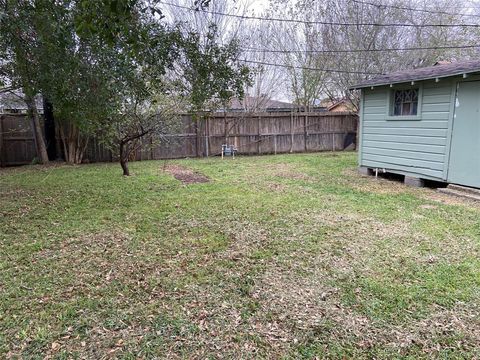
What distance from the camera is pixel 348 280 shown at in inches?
114

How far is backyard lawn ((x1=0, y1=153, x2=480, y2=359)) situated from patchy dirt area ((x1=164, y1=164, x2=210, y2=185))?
1606 millimetres

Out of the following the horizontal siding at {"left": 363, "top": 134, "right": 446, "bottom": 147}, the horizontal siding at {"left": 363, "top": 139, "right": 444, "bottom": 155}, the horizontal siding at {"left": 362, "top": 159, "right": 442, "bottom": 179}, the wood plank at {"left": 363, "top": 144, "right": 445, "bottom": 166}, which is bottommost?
the horizontal siding at {"left": 362, "top": 159, "right": 442, "bottom": 179}

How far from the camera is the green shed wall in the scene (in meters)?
6.18

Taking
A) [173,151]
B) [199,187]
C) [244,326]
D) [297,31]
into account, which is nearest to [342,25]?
[297,31]

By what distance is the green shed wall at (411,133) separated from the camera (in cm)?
618

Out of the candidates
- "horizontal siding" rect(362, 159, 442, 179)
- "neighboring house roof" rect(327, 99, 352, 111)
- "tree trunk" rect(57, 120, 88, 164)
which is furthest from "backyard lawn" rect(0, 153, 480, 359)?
"neighboring house roof" rect(327, 99, 352, 111)

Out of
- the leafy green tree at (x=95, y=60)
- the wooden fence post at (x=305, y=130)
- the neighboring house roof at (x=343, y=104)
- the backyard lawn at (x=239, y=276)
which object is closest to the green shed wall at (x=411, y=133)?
the backyard lawn at (x=239, y=276)

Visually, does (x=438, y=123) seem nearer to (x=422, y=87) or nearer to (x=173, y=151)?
(x=422, y=87)

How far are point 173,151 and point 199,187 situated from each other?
5676mm

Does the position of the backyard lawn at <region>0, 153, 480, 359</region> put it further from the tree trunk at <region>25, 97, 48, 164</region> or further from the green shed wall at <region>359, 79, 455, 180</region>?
the tree trunk at <region>25, 97, 48, 164</region>

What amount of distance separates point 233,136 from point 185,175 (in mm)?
4867

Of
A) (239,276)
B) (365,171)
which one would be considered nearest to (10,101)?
(365,171)

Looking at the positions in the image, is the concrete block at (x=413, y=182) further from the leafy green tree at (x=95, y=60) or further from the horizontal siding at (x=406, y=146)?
the leafy green tree at (x=95, y=60)

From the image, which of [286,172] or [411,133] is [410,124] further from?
[286,172]
